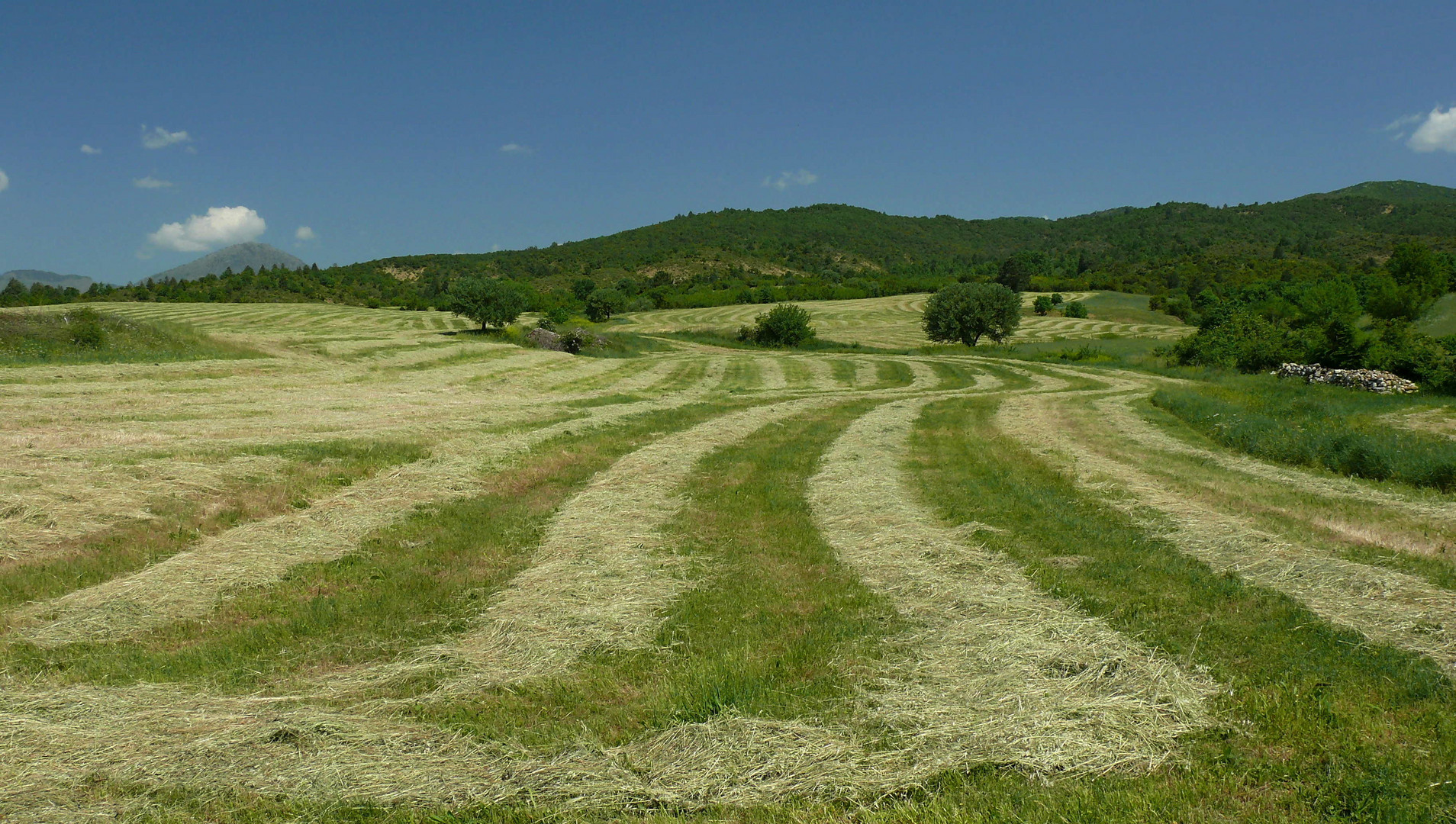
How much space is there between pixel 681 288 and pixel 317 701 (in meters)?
144

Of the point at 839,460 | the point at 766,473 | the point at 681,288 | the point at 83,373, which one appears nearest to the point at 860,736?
the point at 766,473

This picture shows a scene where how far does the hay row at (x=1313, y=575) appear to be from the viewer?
268 inches

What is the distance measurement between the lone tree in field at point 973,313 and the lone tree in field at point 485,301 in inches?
1719

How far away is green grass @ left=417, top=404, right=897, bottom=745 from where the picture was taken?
542 cm

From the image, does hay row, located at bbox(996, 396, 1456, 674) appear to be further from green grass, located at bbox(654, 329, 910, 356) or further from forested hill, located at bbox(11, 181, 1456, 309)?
forested hill, located at bbox(11, 181, 1456, 309)

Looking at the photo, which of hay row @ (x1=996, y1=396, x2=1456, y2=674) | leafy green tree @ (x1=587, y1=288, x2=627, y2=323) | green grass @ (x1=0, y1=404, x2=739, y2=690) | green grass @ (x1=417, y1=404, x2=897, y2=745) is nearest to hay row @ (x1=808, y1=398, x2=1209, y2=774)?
green grass @ (x1=417, y1=404, x2=897, y2=745)

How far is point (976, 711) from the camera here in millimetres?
5387

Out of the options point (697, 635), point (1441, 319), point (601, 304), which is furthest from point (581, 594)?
point (1441, 319)

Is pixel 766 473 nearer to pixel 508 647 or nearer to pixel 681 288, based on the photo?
pixel 508 647

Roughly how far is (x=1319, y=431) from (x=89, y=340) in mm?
41022

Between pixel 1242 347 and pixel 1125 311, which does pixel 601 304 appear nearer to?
pixel 1242 347

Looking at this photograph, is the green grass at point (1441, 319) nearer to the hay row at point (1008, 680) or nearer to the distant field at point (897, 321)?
the distant field at point (897, 321)

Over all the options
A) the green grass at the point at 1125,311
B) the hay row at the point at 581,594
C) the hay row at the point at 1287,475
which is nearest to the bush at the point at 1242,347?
the hay row at the point at 1287,475

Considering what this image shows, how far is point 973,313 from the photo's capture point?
78750 mm
